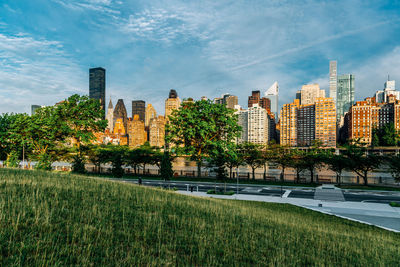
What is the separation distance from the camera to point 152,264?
5246mm

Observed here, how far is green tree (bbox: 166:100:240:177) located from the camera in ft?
111

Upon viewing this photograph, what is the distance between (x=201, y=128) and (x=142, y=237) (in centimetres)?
2730

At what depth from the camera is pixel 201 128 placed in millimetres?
33781

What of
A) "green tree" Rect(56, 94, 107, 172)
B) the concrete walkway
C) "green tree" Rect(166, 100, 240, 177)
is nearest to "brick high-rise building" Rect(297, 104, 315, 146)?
"green tree" Rect(166, 100, 240, 177)

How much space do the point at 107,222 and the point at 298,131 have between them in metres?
212

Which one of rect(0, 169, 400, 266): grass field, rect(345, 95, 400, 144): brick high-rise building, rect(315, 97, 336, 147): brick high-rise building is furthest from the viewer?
rect(315, 97, 336, 147): brick high-rise building

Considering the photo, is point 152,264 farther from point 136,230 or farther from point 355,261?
point 355,261

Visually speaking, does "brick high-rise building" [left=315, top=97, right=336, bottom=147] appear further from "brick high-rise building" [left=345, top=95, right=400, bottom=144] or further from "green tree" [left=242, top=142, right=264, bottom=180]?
"green tree" [left=242, top=142, right=264, bottom=180]

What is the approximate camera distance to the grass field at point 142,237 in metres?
5.41

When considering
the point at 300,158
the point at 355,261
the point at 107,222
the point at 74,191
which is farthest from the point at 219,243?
the point at 300,158

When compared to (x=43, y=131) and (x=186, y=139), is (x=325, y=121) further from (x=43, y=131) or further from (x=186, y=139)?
(x=43, y=131)

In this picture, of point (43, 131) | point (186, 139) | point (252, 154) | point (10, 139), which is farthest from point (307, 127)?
point (10, 139)

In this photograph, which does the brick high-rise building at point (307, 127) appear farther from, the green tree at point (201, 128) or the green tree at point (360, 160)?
the green tree at point (201, 128)

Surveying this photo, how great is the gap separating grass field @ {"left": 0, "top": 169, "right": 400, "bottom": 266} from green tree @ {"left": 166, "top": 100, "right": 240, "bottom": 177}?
23.1 m
